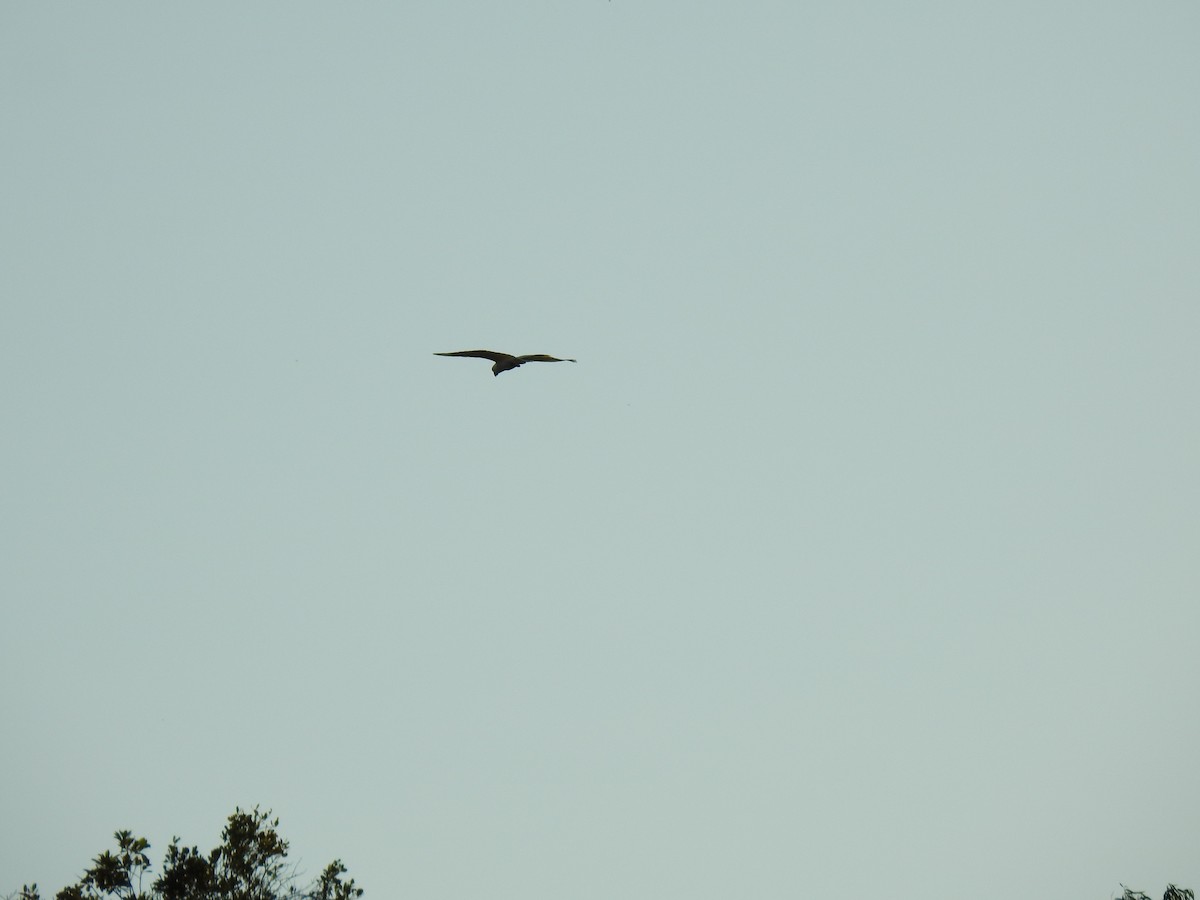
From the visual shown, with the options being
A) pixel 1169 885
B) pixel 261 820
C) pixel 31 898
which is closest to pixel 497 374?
pixel 261 820

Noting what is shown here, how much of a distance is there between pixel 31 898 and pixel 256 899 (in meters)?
4.77

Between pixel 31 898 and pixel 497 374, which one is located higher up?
pixel 497 374

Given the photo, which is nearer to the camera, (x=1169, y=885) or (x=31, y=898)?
(x=31, y=898)

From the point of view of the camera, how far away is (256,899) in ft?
74.7

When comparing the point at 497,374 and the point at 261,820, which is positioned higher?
the point at 497,374

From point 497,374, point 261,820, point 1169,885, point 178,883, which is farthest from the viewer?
point 1169,885

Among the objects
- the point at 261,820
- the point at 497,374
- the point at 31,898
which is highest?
the point at 497,374

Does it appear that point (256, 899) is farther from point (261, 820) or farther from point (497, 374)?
point (497, 374)

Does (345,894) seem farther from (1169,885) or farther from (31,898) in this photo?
(1169,885)

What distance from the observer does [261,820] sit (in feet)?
78.0

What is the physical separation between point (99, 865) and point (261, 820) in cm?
337

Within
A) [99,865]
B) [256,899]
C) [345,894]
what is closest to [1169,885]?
[345,894]

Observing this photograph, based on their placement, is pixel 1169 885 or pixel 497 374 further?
pixel 1169 885

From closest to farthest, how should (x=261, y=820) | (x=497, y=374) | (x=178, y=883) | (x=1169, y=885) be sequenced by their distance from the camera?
1. (x=497, y=374)
2. (x=178, y=883)
3. (x=261, y=820)
4. (x=1169, y=885)
